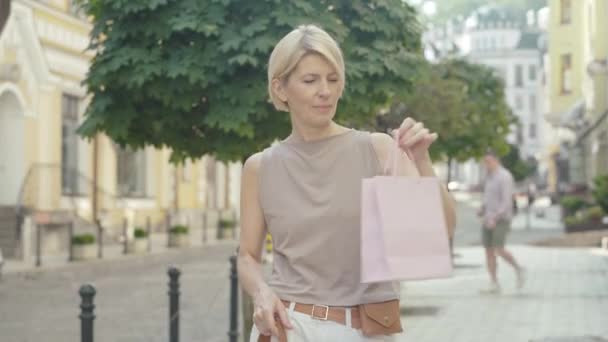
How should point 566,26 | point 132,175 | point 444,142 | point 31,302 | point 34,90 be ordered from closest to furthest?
point 31,302 < point 444,142 < point 34,90 < point 132,175 < point 566,26

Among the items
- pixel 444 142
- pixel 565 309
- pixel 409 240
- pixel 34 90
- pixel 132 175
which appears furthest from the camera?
pixel 132 175

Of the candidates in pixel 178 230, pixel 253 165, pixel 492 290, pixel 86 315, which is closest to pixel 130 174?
pixel 178 230

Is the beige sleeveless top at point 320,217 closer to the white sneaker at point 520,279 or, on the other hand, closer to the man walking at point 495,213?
the man walking at point 495,213

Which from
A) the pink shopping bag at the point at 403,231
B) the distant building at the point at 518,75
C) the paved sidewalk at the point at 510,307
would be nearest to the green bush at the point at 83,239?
the paved sidewalk at the point at 510,307

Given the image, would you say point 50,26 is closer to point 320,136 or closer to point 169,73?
point 169,73

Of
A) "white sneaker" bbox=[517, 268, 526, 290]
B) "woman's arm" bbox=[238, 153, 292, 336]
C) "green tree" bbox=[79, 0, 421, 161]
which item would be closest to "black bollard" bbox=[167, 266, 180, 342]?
"green tree" bbox=[79, 0, 421, 161]

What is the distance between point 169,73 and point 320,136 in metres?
5.53

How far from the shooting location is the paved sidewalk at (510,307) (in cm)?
1124

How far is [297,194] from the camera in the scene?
3.52 meters

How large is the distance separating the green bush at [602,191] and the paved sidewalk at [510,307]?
9.09 meters

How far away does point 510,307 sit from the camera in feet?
44.8

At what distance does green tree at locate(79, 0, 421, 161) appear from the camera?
909 cm

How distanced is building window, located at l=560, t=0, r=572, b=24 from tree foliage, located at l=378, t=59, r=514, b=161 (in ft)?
41.0

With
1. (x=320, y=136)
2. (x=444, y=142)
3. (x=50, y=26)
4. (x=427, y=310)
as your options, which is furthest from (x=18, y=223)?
(x=320, y=136)
